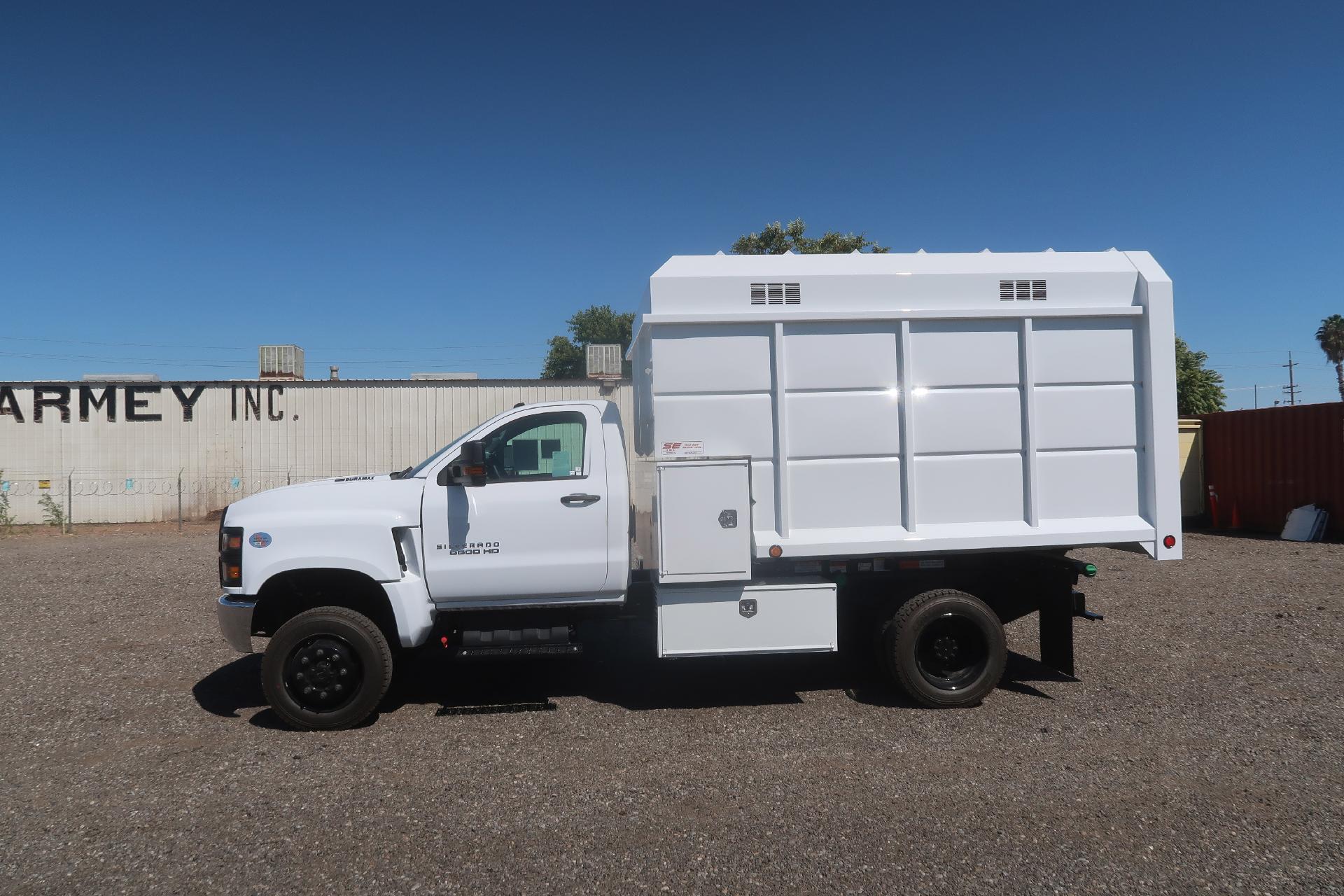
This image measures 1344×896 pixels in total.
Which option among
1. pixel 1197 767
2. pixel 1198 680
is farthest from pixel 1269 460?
pixel 1197 767

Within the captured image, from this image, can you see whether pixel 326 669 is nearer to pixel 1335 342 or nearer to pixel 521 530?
pixel 521 530

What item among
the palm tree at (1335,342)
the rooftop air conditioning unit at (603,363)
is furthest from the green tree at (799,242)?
the palm tree at (1335,342)

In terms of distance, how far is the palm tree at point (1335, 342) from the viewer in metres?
47.3

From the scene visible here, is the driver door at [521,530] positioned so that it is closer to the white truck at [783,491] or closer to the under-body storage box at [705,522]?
the white truck at [783,491]

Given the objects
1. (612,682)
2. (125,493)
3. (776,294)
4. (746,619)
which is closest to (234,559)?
(612,682)

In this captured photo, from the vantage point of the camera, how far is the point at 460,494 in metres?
5.60

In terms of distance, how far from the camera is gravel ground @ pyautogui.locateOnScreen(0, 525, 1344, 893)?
361 centimetres

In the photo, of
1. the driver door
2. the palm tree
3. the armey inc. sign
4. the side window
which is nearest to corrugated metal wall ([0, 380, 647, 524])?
the armey inc. sign

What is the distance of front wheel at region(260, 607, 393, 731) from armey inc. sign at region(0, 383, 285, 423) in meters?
17.3

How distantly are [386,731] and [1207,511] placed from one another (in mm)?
18019

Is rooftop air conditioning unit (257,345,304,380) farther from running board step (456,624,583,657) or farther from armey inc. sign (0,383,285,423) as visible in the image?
running board step (456,624,583,657)

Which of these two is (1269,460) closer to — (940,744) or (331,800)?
(940,744)

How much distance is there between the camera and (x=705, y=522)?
552 centimetres

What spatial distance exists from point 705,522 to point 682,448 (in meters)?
0.53
